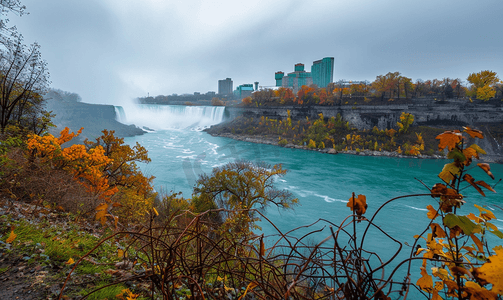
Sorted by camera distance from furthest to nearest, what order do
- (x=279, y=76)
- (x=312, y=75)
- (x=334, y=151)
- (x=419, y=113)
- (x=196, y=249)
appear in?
(x=279, y=76) → (x=312, y=75) → (x=419, y=113) → (x=334, y=151) → (x=196, y=249)

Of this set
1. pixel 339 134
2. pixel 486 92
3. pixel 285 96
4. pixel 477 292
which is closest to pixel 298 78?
pixel 285 96

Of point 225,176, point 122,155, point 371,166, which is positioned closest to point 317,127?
point 371,166

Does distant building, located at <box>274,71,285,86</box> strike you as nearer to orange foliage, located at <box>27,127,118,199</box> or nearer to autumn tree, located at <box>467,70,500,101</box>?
autumn tree, located at <box>467,70,500,101</box>

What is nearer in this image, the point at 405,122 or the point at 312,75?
the point at 405,122

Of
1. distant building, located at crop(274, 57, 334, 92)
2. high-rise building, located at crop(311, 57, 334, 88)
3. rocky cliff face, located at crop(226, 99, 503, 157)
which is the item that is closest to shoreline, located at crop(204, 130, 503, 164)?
rocky cliff face, located at crop(226, 99, 503, 157)

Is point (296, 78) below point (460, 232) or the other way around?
the other way around

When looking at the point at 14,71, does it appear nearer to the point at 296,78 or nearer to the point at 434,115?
the point at 434,115

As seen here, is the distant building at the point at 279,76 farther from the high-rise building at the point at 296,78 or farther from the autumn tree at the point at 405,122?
the autumn tree at the point at 405,122
